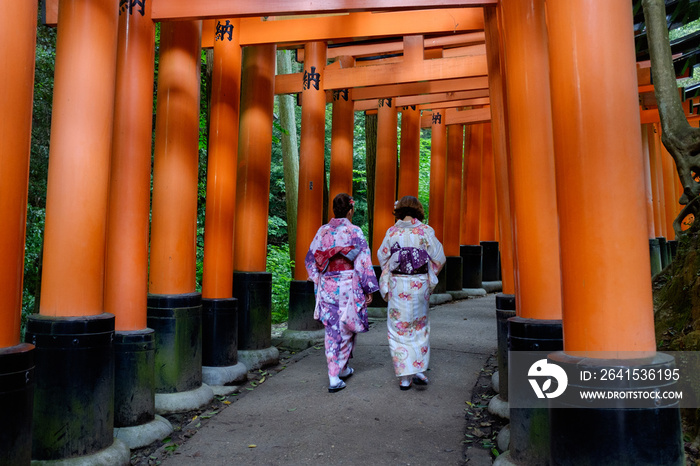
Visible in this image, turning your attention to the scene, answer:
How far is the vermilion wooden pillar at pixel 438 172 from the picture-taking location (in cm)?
1127

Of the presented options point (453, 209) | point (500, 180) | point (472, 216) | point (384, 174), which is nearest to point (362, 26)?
point (500, 180)

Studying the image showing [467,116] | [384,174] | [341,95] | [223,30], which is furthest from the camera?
[467,116]

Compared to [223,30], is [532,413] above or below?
below

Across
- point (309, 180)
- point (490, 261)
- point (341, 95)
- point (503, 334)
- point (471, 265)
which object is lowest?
point (503, 334)

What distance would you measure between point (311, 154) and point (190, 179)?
311cm

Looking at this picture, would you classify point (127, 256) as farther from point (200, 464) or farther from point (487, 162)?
point (487, 162)

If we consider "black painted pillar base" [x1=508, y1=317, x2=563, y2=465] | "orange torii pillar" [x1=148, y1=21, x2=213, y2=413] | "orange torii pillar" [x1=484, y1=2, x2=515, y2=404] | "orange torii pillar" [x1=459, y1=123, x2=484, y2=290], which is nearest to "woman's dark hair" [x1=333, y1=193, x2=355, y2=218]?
"orange torii pillar" [x1=148, y1=21, x2=213, y2=413]

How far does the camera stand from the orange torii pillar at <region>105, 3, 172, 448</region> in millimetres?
4023

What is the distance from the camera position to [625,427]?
84.7 inches

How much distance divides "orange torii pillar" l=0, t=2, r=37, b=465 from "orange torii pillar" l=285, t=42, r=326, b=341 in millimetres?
4889

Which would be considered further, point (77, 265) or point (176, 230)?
point (176, 230)

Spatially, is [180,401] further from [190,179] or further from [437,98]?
[437,98]

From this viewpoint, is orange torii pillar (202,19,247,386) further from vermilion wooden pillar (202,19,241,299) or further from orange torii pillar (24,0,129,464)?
orange torii pillar (24,0,129,464)

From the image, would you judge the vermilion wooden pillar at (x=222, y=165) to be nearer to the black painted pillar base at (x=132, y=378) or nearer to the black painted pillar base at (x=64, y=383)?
the black painted pillar base at (x=132, y=378)
